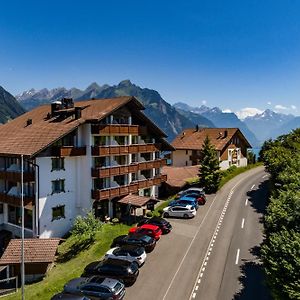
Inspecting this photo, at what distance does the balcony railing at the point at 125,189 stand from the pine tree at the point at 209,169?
732 centimetres

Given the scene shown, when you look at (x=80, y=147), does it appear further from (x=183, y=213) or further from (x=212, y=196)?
(x=212, y=196)

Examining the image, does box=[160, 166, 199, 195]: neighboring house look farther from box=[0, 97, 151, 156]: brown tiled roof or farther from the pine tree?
box=[0, 97, 151, 156]: brown tiled roof

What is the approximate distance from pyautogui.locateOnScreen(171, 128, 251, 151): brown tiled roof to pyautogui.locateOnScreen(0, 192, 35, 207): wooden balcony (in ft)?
154

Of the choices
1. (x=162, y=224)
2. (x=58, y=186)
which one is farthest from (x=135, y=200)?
→ (x=58, y=186)

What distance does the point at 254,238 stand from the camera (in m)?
40.5

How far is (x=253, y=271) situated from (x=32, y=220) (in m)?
25.5

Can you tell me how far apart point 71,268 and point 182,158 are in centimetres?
5423

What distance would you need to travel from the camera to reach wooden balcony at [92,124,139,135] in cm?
4666

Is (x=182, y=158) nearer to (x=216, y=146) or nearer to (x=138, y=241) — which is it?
(x=216, y=146)

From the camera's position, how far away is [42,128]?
1871 inches

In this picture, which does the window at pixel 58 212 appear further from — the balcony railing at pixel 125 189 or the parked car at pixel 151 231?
the parked car at pixel 151 231

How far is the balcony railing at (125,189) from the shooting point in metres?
46.5

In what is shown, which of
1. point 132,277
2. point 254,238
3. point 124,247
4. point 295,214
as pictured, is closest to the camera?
point 295,214

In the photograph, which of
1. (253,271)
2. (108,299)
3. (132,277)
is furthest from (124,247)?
(253,271)
